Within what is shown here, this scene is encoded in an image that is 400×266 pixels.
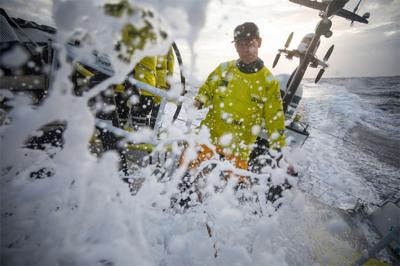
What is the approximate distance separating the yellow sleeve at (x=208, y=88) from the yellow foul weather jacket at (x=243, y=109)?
15 mm

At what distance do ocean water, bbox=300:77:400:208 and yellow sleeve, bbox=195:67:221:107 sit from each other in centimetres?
386

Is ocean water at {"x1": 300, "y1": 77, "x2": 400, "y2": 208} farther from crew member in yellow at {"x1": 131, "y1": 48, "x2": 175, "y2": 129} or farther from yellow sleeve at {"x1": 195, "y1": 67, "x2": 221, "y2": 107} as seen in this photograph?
crew member in yellow at {"x1": 131, "y1": 48, "x2": 175, "y2": 129}

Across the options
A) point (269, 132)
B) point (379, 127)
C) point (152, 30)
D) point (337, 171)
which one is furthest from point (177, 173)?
point (379, 127)

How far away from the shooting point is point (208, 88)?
10.2 ft

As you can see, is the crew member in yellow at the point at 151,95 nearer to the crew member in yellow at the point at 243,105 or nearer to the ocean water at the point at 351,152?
the crew member in yellow at the point at 243,105

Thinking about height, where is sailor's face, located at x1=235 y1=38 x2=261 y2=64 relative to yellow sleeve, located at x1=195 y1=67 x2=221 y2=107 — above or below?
above

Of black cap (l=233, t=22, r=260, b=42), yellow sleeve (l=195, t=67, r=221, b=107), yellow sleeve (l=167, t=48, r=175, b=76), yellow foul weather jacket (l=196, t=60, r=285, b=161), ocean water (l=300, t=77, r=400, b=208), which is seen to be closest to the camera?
black cap (l=233, t=22, r=260, b=42)

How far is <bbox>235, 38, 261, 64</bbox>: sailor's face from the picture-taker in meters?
2.72

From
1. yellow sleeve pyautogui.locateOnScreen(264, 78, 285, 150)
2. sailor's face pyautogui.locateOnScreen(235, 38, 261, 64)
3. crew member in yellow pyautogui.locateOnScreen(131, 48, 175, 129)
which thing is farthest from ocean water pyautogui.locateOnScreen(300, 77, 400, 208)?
crew member in yellow pyautogui.locateOnScreen(131, 48, 175, 129)

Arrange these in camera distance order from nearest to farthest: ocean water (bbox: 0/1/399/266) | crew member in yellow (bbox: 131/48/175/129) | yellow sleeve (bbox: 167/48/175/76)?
ocean water (bbox: 0/1/399/266) → crew member in yellow (bbox: 131/48/175/129) → yellow sleeve (bbox: 167/48/175/76)

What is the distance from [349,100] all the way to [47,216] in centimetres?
→ 2506

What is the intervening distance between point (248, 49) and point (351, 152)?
9.31 meters

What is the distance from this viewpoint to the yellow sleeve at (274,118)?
8.87ft

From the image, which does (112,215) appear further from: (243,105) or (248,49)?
(248,49)
